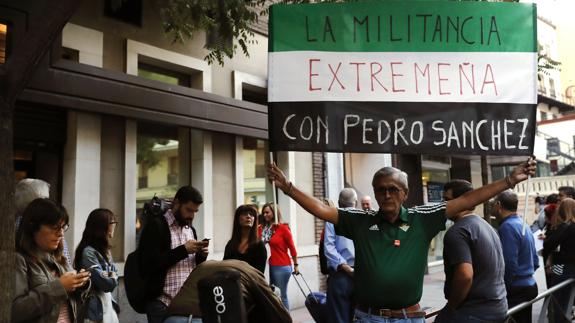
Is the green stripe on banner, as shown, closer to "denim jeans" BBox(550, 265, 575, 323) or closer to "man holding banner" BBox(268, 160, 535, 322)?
"man holding banner" BBox(268, 160, 535, 322)

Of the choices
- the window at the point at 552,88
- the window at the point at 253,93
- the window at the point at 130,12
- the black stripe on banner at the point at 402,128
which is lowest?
the black stripe on banner at the point at 402,128

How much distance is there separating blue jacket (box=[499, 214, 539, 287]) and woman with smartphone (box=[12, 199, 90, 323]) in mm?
3999

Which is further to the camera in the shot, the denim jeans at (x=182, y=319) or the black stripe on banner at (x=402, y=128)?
the black stripe on banner at (x=402, y=128)

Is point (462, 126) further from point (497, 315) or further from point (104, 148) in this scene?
point (104, 148)

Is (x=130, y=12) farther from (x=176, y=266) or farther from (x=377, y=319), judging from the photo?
(x=377, y=319)

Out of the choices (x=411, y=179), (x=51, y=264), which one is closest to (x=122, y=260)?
(x=51, y=264)

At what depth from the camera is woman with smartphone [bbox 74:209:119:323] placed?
3.97 metres

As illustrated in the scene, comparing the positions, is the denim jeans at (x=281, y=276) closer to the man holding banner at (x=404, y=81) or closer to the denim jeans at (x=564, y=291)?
the denim jeans at (x=564, y=291)

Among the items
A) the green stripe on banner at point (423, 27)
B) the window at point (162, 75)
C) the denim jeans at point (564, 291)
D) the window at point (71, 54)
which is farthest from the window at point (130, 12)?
the denim jeans at point (564, 291)

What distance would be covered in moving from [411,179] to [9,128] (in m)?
12.4

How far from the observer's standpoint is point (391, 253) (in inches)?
127

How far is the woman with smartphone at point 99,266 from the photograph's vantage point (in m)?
3.97

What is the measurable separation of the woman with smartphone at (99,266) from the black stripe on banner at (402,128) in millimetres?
1796

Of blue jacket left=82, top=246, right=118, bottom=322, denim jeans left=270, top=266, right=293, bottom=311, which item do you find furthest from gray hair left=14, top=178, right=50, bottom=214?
denim jeans left=270, top=266, right=293, bottom=311
